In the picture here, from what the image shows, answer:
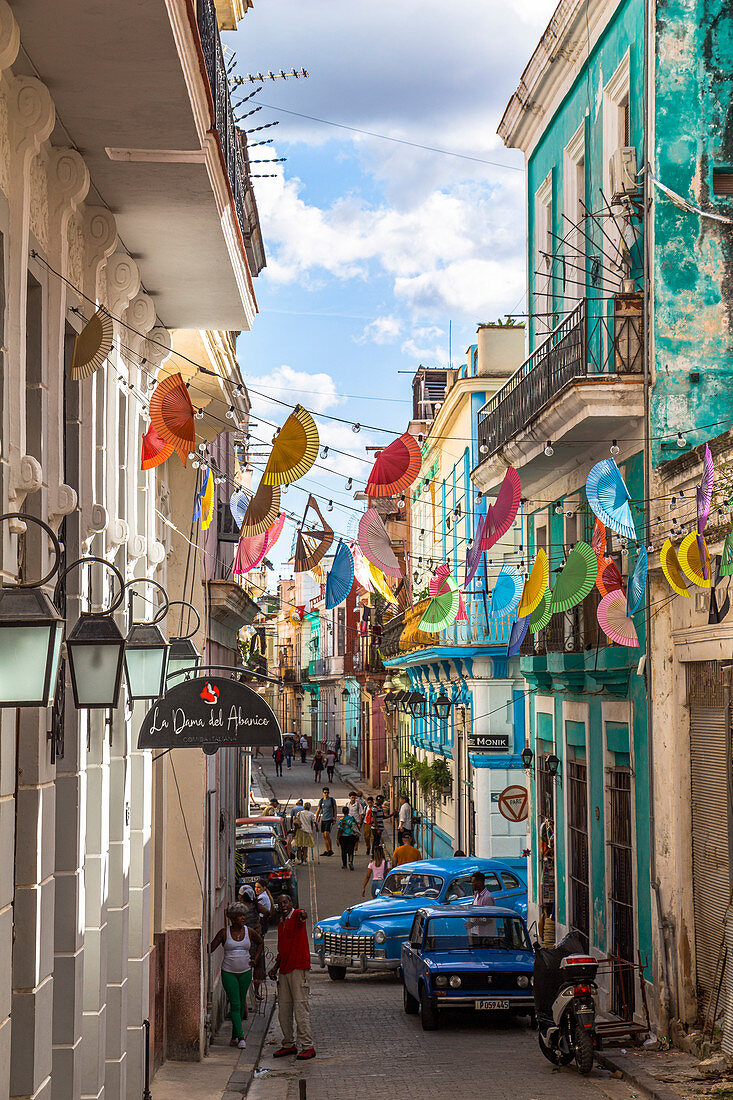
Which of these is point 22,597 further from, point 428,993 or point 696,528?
point 428,993

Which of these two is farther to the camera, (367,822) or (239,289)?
(367,822)

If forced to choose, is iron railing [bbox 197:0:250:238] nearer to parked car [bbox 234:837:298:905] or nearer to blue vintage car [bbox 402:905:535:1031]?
blue vintage car [bbox 402:905:535:1031]

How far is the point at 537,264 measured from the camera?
21.8m

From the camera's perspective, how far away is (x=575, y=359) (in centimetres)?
1627

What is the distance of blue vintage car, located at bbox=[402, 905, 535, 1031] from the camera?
15.2m

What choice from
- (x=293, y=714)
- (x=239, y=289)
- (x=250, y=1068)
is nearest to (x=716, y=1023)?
(x=250, y=1068)

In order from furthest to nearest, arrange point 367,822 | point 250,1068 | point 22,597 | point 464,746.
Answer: point 367,822 < point 464,746 < point 250,1068 < point 22,597

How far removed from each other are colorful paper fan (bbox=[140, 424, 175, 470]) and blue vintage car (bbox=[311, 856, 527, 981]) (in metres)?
9.86

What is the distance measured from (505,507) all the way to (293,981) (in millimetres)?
5362

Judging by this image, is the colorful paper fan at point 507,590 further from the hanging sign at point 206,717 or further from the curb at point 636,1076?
the hanging sign at point 206,717

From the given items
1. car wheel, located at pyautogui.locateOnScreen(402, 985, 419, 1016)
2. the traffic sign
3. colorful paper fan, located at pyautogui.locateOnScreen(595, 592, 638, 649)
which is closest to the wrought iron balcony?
colorful paper fan, located at pyautogui.locateOnScreen(595, 592, 638, 649)

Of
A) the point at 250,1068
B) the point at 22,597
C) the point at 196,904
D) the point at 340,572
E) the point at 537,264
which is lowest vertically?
the point at 250,1068

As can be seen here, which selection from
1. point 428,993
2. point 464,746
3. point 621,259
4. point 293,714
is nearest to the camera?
point 428,993

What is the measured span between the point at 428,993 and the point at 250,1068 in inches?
91.3
